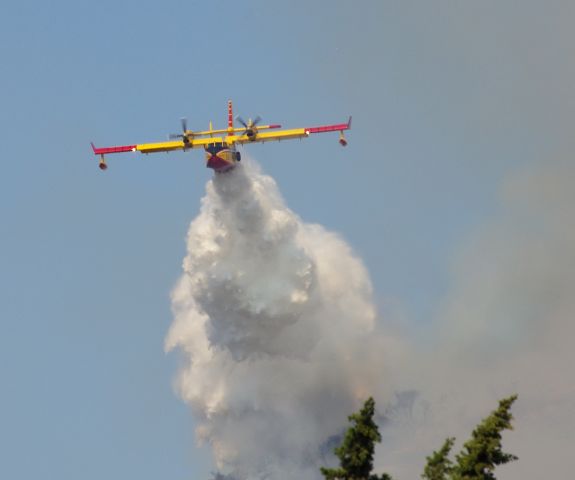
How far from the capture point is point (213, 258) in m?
124

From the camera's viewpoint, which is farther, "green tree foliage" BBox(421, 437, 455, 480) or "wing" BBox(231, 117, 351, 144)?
"wing" BBox(231, 117, 351, 144)

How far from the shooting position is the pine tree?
68.3m

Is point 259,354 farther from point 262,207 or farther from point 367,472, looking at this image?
point 367,472

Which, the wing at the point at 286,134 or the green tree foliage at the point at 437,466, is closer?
the green tree foliage at the point at 437,466

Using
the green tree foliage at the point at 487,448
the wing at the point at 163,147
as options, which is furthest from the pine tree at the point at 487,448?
the wing at the point at 163,147

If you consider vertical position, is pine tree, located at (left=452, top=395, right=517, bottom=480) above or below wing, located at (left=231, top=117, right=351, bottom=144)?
below

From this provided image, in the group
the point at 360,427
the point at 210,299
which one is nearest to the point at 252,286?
the point at 210,299

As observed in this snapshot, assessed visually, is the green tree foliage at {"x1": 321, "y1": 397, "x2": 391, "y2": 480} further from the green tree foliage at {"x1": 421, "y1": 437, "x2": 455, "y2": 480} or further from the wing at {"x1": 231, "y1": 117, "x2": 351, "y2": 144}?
the wing at {"x1": 231, "y1": 117, "x2": 351, "y2": 144}

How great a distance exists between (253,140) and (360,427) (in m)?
47.2

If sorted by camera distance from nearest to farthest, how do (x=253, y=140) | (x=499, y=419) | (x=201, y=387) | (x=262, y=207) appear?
(x=499, y=419)
(x=253, y=140)
(x=262, y=207)
(x=201, y=387)

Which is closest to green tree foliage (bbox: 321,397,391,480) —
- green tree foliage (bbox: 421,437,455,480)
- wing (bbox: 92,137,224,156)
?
green tree foliage (bbox: 421,437,455,480)

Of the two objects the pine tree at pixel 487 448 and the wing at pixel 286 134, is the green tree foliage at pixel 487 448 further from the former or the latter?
the wing at pixel 286 134

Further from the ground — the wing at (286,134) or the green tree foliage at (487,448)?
the wing at (286,134)

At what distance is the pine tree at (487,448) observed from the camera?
224 feet
